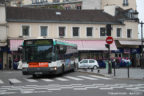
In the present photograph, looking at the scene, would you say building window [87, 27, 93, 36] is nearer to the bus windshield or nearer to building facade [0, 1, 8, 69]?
building facade [0, 1, 8, 69]

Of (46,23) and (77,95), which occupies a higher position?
(46,23)

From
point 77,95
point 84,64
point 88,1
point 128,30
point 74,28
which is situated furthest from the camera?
point 88,1

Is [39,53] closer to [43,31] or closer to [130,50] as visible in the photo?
[43,31]

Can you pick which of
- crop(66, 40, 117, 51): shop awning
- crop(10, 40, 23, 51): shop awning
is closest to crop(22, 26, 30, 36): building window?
crop(10, 40, 23, 51): shop awning

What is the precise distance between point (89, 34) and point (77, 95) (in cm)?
4101

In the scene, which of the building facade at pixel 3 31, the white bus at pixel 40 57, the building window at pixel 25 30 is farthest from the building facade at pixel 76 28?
the white bus at pixel 40 57

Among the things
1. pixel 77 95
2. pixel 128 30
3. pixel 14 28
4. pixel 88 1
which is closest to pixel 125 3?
pixel 88 1

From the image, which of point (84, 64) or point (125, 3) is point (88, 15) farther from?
point (125, 3)

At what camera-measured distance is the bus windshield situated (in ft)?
85.9

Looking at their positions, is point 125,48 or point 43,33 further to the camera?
point 125,48

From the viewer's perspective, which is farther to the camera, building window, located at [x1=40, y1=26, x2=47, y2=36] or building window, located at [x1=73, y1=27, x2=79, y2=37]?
building window, located at [x1=73, y1=27, x2=79, y2=37]

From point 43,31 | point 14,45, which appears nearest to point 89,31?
point 43,31

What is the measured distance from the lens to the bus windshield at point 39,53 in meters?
26.2

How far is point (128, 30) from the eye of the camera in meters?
58.7
